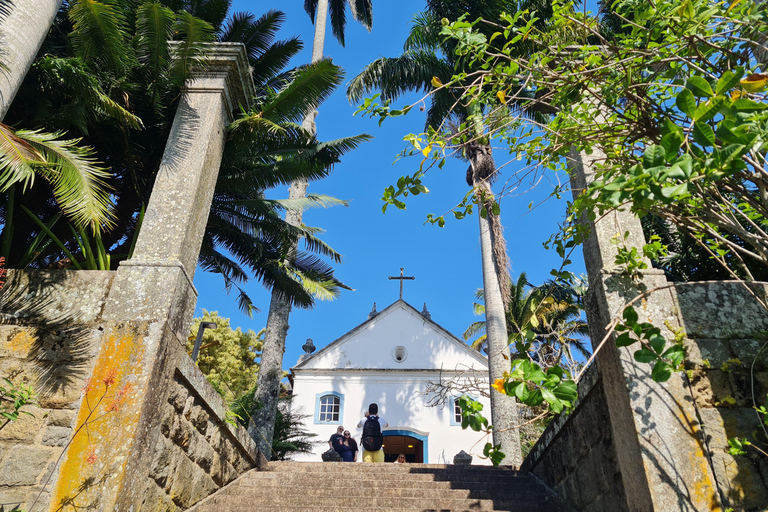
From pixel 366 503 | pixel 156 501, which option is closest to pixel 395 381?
→ pixel 366 503

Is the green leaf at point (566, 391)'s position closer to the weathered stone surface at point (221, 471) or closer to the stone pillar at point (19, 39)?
the weathered stone surface at point (221, 471)

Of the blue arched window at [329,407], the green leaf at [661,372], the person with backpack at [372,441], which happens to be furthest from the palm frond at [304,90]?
the blue arched window at [329,407]

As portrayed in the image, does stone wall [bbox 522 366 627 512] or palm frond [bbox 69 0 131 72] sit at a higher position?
palm frond [bbox 69 0 131 72]

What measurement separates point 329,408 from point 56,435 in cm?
1722

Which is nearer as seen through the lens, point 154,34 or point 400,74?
point 154,34

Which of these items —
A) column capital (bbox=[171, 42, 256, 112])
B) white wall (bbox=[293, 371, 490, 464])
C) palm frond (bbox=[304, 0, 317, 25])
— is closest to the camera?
column capital (bbox=[171, 42, 256, 112])

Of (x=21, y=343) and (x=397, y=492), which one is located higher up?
(x=21, y=343)

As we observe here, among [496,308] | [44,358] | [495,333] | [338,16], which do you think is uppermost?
[338,16]

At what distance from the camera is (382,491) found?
4.96 meters

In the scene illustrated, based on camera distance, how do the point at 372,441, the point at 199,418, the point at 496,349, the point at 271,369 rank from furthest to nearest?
1. the point at 496,349
2. the point at 271,369
3. the point at 372,441
4. the point at 199,418

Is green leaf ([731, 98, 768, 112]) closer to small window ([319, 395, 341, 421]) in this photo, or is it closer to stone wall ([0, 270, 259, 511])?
stone wall ([0, 270, 259, 511])

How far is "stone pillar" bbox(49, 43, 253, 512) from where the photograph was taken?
118 inches

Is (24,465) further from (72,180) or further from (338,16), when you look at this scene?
(338,16)

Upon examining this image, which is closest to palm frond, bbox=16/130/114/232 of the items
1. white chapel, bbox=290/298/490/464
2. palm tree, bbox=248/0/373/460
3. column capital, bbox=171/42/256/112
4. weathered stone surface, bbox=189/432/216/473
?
column capital, bbox=171/42/256/112
